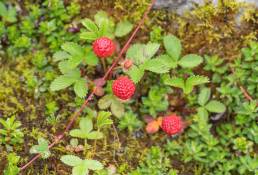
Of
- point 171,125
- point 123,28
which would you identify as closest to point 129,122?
point 171,125

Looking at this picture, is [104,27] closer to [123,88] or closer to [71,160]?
[123,88]

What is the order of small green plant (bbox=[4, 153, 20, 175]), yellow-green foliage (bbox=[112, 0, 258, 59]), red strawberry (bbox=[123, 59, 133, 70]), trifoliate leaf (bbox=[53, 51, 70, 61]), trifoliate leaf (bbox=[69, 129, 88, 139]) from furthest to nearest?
yellow-green foliage (bbox=[112, 0, 258, 59]) → trifoliate leaf (bbox=[53, 51, 70, 61]) → red strawberry (bbox=[123, 59, 133, 70]) → trifoliate leaf (bbox=[69, 129, 88, 139]) → small green plant (bbox=[4, 153, 20, 175])

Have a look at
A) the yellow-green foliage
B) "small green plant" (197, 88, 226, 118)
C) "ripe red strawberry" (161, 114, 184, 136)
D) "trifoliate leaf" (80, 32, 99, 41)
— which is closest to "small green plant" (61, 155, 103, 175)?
"ripe red strawberry" (161, 114, 184, 136)

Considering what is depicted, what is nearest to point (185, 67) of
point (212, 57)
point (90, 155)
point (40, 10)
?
point (212, 57)

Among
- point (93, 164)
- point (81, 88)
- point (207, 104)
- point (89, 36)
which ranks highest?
point (89, 36)

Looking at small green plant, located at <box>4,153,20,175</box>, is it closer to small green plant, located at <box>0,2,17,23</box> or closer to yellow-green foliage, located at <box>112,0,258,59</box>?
small green plant, located at <box>0,2,17,23</box>

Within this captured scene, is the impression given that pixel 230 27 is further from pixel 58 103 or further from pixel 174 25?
pixel 58 103

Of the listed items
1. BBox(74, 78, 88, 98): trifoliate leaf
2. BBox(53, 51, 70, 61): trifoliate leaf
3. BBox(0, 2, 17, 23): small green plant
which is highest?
BBox(0, 2, 17, 23): small green plant
